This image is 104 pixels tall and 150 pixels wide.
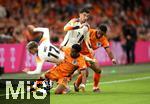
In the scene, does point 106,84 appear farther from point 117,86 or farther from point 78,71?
point 78,71

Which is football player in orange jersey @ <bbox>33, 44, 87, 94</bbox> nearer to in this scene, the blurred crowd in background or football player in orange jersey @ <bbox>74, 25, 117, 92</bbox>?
football player in orange jersey @ <bbox>74, 25, 117, 92</bbox>

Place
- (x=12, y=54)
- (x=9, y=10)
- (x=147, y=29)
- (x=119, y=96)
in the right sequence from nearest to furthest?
1. (x=119, y=96)
2. (x=12, y=54)
3. (x=9, y=10)
4. (x=147, y=29)

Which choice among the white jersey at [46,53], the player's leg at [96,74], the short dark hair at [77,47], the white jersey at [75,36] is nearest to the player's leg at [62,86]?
the white jersey at [46,53]

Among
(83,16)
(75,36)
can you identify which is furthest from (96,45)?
(83,16)

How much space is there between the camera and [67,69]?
1673 cm

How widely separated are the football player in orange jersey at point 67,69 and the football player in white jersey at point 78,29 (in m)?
0.56

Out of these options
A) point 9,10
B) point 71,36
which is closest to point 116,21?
point 9,10

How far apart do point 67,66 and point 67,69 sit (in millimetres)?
80

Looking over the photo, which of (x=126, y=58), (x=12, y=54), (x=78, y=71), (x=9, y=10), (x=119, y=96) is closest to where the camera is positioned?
(x=119, y=96)

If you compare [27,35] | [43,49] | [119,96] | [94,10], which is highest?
[94,10]

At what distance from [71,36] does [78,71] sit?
1.01 m

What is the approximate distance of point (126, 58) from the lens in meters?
32.2

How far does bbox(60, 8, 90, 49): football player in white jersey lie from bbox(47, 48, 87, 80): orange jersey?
685 millimetres

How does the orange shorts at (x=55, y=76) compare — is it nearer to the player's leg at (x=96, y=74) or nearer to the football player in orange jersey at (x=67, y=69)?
the football player in orange jersey at (x=67, y=69)
